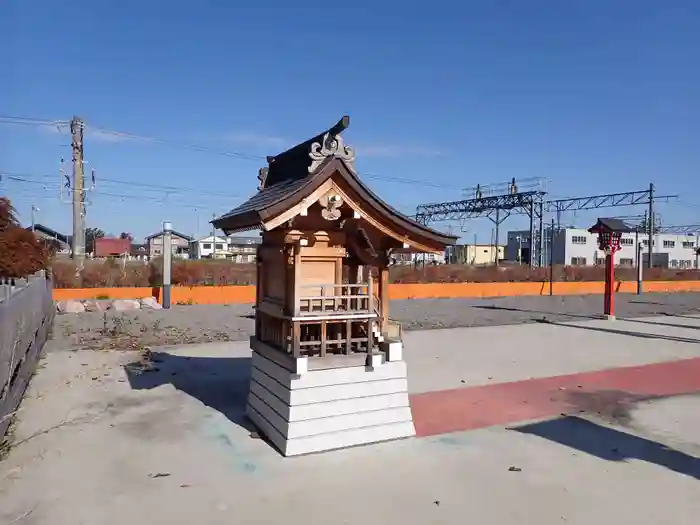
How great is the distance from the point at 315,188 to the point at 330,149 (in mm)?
602

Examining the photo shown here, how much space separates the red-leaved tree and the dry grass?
1115cm

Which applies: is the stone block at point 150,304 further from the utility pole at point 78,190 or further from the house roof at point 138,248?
the house roof at point 138,248

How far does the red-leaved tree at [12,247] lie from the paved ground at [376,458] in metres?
2.28

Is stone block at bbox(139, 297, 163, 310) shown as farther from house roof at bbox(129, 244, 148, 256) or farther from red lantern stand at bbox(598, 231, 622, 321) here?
house roof at bbox(129, 244, 148, 256)

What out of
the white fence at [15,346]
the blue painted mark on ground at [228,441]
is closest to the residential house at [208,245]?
the white fence at [15,346]

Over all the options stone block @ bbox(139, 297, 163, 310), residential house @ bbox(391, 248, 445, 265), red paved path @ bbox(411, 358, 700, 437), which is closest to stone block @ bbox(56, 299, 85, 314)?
stone block @ bbox(139, 297, 163, 310)

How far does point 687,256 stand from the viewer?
70938 millimetres

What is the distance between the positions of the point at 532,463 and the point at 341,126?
13.2ft

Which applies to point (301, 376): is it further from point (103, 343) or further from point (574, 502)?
point (103, 343)

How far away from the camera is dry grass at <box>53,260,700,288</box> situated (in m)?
23.2

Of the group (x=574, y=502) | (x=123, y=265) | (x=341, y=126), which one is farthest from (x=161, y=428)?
(x=123, y=265)

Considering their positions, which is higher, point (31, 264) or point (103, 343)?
point (31, 264)

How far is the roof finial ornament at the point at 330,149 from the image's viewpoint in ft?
19.3

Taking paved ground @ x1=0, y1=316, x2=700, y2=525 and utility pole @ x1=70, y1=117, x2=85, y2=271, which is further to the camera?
utility pole @ x1=70, y1=117, x2=85, y2=271
